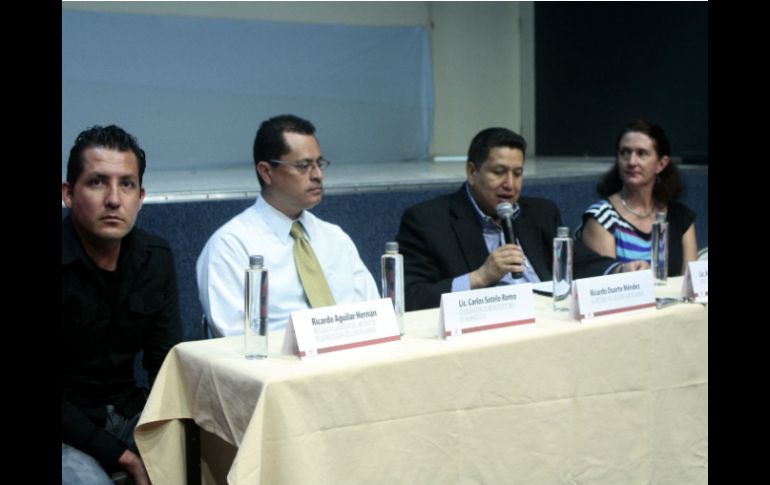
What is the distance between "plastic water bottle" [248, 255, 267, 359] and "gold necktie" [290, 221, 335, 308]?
0.73m

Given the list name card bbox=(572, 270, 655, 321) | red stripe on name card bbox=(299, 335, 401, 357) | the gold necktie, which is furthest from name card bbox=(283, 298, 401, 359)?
the gold necktie

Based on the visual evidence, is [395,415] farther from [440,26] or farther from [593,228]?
[440,26]

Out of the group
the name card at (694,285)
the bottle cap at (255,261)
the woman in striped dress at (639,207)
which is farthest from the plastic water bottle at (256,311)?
the woman in striped dress at (639,207)

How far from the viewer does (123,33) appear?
600 cm

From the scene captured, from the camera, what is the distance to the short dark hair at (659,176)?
140 inches

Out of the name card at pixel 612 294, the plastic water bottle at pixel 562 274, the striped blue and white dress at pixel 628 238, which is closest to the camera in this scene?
the name card at pixel 612 294

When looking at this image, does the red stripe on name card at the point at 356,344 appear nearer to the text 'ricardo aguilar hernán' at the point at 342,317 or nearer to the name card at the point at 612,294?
the text 'ricardo aguilar hernán' at the point at 342,317

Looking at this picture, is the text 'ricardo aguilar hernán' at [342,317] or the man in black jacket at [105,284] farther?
the man in black jacket at [105,284]

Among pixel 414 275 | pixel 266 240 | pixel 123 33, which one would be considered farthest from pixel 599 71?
pixel 266 240

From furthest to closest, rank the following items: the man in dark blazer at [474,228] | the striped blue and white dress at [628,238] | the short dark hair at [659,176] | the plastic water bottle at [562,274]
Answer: the short dark hair at [659,176]
the striped blue and white dress at [628,238]
the man in dark blazer at [474,228]
the plastic water bottle at [562,274]

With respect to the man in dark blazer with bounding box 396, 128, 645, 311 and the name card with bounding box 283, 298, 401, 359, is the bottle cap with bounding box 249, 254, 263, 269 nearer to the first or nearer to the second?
the name card with bounding box 283, 298, 401, 359

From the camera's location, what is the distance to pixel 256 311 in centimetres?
176

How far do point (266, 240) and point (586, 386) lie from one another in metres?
0.97

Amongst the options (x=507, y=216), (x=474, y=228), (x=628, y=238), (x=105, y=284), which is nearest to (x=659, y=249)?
(x=507, y=216)
